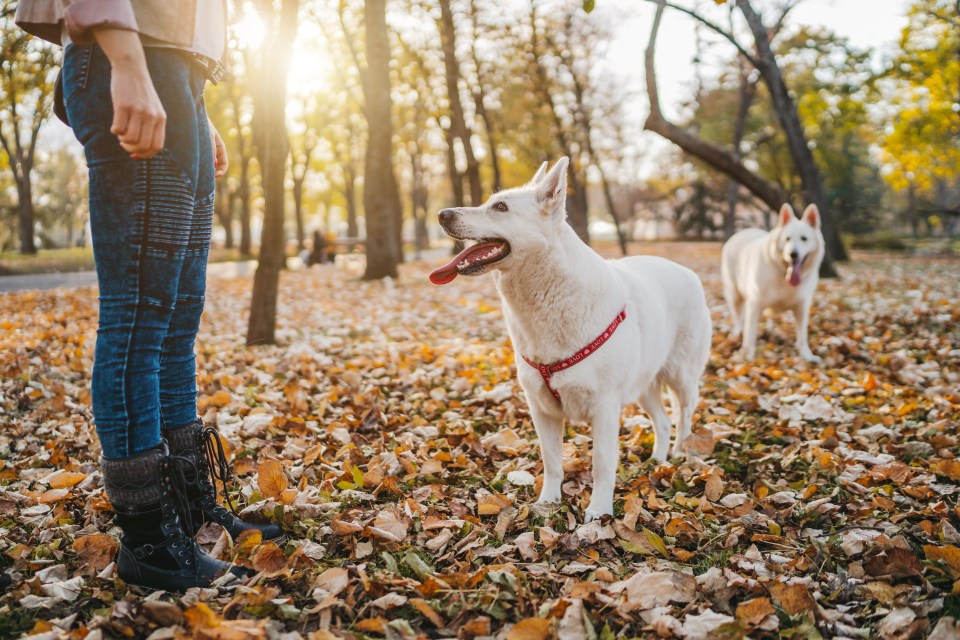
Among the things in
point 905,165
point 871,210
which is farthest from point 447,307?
point 871,210

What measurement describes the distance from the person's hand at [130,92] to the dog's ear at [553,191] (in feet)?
5.57

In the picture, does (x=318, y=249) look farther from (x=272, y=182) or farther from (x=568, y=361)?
(x=568, y=361)

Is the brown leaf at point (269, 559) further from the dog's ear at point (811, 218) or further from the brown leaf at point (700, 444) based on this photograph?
the dog's ear at point (811, 218)

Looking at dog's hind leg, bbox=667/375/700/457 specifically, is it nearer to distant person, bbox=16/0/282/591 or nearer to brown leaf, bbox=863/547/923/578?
brown leaf, bbox=863/547/923/578

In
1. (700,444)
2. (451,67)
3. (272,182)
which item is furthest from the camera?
(451,67)

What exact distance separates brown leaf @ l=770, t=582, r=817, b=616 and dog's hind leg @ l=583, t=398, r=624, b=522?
2.87 feet

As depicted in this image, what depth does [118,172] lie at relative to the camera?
1.95 meters

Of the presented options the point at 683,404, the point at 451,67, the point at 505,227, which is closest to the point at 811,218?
the point at 683,404

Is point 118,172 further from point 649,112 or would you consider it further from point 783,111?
point 783,111

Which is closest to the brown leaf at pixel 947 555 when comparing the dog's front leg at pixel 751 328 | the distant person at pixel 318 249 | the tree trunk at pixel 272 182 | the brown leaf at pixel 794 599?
the brown leaf at pixel 794 599

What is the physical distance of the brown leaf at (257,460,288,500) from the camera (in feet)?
9.65

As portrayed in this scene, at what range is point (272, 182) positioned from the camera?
23.1ft

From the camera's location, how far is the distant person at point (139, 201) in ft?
6.00

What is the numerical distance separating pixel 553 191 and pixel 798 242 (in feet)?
15.7
